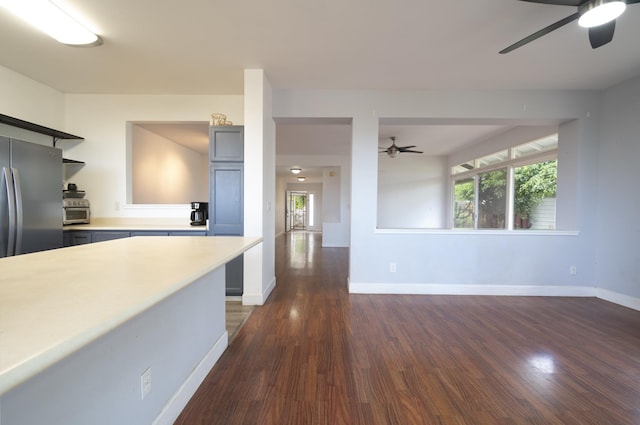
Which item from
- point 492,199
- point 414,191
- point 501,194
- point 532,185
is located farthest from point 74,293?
point 414,191

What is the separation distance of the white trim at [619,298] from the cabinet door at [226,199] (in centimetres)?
448

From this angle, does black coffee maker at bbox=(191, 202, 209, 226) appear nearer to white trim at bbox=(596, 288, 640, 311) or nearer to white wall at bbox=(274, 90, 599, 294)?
white wall at bbox=(274, 90, 599, 294)

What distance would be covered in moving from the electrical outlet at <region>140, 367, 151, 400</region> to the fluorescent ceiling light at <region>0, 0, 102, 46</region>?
2.66 meters

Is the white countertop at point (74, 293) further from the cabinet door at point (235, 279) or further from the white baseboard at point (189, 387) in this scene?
the cabinet door at point (235, 279)

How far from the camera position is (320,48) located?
8.21ft

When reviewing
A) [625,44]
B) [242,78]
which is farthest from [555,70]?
[242,78]

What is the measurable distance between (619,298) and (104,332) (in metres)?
4.79

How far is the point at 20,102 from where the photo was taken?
3.09m

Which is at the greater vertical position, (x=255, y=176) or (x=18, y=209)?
(x=255, y=176)

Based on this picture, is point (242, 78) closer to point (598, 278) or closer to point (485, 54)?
point (485, 54)

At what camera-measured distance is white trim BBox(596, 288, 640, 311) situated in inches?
118

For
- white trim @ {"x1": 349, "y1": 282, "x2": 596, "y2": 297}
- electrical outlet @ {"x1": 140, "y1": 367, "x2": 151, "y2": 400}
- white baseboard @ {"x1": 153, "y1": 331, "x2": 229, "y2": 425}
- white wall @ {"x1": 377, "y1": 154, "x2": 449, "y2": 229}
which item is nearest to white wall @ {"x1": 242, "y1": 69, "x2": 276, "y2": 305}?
white baseboard @ {"x1": 153, "y1": 331, "x2": 229, "y2": 425}

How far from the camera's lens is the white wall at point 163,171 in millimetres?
4484

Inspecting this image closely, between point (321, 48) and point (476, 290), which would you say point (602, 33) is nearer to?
point (321, 48)
